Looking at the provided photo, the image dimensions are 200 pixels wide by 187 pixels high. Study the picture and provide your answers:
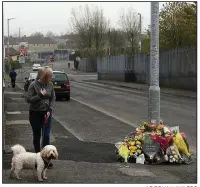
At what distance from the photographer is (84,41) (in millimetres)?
87062

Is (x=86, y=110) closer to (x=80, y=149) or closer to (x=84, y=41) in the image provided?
(x=80, y=149)

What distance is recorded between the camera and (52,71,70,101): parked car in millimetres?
26125

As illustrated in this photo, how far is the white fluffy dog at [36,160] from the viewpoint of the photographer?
6973mm

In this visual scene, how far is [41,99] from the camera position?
8.12m

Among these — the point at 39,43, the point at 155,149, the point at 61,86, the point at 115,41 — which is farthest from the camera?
the point at 39,43

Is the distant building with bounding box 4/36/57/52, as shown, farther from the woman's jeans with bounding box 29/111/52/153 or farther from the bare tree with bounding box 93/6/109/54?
the woman's jeans with bounding box 29/111/52/153

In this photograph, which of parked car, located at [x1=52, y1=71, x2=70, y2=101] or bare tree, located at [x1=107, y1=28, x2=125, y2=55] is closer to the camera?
parked car, located at [x1=52, y1=71, x2=70, y2=101]

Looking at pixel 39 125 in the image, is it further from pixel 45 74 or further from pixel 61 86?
pixel 61 86

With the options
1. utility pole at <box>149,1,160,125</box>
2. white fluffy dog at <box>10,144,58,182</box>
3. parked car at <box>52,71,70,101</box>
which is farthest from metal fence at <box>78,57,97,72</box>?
white fluffy dog at <box>10,144,58,182</box>

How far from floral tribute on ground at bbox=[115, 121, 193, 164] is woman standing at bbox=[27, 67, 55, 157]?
1594 millimetres

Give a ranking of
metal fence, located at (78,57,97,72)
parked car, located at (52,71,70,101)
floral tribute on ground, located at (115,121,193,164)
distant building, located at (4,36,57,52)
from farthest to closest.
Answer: distant building, located at (4,36,57,52) → metal fence, located at (78,57,97,72) → parked car, located at (52,71,70,101) → floral tribute on ground, located at (115,121,193,164)

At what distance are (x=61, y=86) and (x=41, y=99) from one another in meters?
18.3

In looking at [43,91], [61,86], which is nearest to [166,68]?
[61,86]

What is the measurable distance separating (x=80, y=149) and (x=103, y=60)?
177 ft
